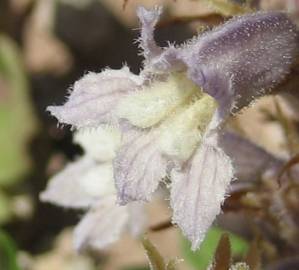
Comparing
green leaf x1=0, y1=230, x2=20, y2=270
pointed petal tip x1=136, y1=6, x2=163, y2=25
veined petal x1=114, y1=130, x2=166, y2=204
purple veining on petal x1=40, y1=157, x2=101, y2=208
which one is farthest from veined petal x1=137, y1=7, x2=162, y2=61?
green leaf x1=0, y1=230, x2=20, y2=270

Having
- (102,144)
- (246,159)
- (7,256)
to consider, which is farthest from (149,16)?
(7,256)

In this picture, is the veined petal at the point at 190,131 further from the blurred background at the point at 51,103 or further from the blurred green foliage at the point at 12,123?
the blurred green foliage at the point at 12,123

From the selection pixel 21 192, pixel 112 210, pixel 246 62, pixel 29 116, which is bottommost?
pixel 246 62

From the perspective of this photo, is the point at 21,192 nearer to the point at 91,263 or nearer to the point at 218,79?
the point at 91,263

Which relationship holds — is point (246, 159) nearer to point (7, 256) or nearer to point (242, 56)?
point (242, 56)

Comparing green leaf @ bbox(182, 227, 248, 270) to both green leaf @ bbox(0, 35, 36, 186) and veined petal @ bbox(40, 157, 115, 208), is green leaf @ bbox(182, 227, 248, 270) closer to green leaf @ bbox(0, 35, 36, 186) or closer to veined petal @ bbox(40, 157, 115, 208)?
veined petal @ bbox(40, 157, 115, 208)

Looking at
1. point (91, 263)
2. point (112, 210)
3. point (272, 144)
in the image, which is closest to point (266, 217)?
point (112, 210)
